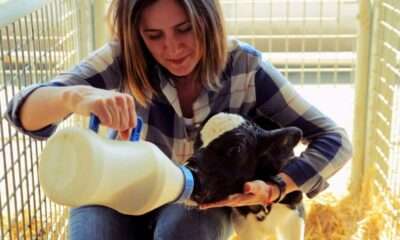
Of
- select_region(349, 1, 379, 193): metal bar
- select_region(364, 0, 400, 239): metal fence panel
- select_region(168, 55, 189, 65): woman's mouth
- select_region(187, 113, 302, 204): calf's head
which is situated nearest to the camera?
select_region(187, 113, 302, 204): calf's head

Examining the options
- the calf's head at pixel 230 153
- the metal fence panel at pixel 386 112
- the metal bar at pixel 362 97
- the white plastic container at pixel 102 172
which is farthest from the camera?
the metal bar at pixel 362 97

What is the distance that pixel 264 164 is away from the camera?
0.96 metres

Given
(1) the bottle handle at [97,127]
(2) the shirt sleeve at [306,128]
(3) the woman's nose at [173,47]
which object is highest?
(3) the woman's nose at [173,47]

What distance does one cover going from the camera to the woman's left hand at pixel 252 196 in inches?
36.4

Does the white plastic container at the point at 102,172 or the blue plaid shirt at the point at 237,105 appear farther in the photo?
the blue plaid shirt at the point at 237,105

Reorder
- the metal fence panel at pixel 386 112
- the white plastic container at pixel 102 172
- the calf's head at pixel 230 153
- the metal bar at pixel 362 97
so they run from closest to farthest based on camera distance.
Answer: the white plastic container at pixel 102 172 < the calf's head at pixel 230 153 < the metal fence panel at pixel 386 112 < the metal bar at pixel 362 97

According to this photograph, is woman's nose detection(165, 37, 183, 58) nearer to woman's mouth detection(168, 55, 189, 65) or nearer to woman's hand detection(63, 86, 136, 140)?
woman's mouth detection(168, 55, 189, 65)

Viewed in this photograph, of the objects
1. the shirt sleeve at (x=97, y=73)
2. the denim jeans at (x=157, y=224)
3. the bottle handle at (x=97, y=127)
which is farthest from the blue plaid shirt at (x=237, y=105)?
the bottle handle at (x=97, y=127)

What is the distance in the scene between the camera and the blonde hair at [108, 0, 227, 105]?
98cm

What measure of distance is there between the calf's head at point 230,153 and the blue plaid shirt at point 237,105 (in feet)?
0.32

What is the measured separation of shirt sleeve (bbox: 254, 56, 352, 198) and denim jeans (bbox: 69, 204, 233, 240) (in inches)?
5.6

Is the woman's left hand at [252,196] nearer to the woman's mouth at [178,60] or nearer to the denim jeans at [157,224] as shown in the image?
the denim jeans at [157,224]

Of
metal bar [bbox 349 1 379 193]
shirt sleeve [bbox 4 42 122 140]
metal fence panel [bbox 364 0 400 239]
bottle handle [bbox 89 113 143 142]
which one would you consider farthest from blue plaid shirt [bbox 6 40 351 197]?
metal bar [bbox 349 1 379 193]

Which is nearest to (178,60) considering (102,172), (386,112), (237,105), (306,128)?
(237,105)
